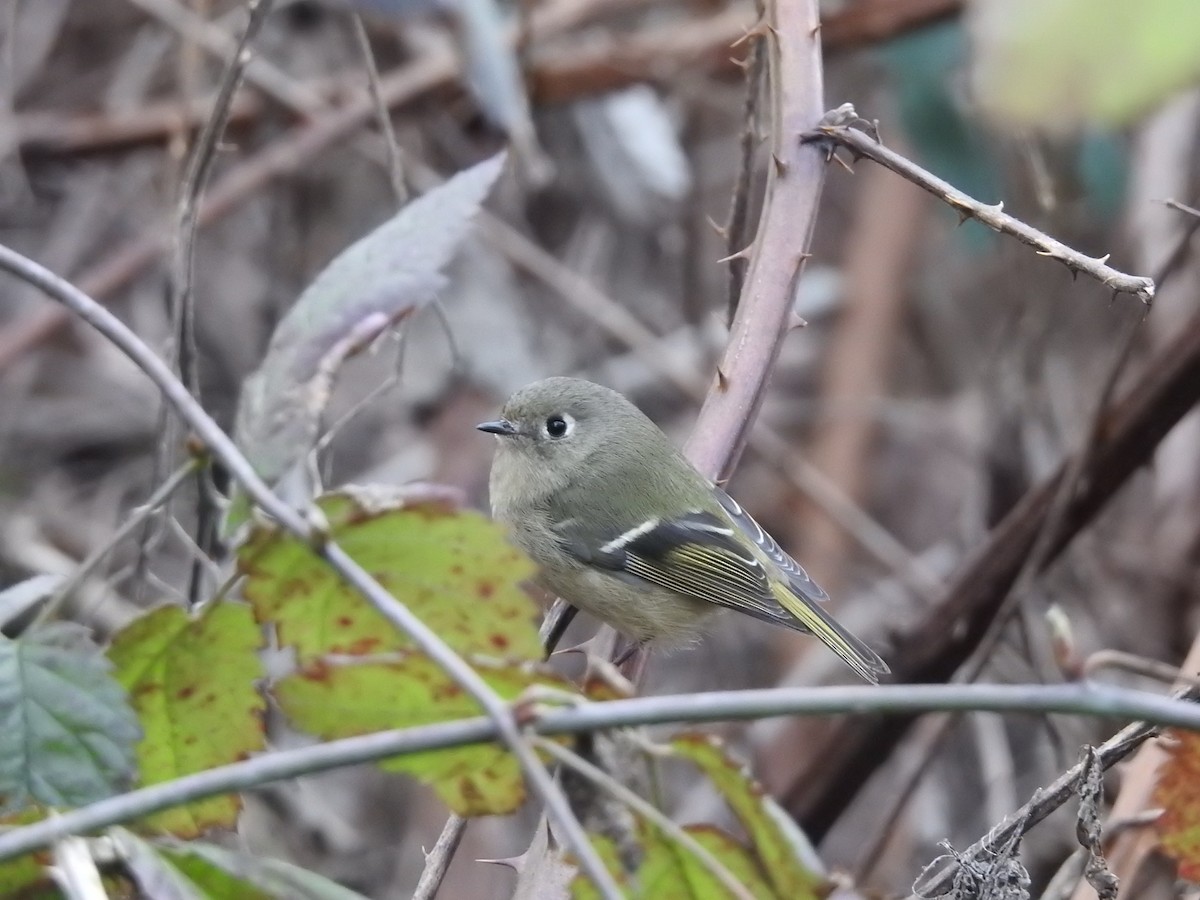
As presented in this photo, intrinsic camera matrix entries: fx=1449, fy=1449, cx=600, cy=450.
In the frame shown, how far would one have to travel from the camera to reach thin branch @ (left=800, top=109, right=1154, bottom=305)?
46.4 inches

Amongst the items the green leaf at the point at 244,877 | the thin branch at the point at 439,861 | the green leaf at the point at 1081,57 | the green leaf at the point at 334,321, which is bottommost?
the thin branch at the point at 439,861

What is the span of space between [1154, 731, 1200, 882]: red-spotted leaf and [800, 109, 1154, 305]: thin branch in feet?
1.19

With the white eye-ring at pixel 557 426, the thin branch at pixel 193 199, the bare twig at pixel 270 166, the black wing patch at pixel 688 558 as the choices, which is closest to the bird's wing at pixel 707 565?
the black wing patch at pixel 688 558

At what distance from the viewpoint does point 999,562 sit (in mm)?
2316

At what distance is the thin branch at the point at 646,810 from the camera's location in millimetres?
811

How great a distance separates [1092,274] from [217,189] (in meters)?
2.61

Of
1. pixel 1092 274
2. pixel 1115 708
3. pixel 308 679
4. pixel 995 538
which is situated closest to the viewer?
pixel 1115 708

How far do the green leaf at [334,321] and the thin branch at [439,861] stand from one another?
1.21 feet

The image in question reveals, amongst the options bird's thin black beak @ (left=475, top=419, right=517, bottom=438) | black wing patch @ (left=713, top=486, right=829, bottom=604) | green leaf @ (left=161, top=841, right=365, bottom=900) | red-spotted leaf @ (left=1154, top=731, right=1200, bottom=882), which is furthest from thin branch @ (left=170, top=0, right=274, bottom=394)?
black wing patch @ (left=713, top=486, right=829, bottom=604)

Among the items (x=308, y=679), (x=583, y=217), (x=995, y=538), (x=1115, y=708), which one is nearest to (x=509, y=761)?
(x=308, y=679)

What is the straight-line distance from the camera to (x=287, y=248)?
143 inches

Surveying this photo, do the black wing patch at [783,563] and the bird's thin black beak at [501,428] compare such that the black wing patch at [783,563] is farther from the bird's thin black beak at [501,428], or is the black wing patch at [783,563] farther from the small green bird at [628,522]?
the bird's thin black beak at [501,428]

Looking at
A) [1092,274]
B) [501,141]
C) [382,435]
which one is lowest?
[382,435]

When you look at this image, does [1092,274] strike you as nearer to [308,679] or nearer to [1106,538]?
[308,679]
